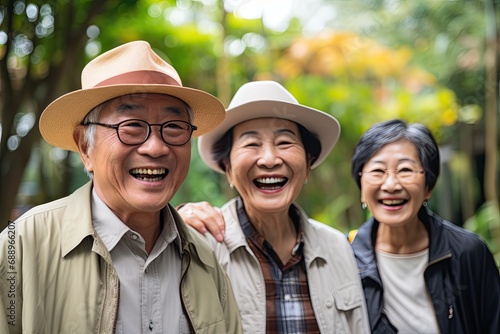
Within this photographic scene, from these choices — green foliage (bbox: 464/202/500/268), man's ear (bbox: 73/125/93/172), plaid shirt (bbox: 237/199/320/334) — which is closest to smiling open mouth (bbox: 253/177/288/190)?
plaid shirt (bbox: 237/199/320/334)

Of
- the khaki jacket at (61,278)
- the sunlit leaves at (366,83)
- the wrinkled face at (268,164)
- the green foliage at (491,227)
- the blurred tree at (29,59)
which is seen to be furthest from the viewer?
the sunlit leaves at (366,83)

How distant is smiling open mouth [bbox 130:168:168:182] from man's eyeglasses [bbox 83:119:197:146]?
0.27 feet

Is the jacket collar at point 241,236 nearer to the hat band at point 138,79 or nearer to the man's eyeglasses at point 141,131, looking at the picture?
the man's eyeglasses at point 141,131

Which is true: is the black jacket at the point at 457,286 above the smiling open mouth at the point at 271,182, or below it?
below

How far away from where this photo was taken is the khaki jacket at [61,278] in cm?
139

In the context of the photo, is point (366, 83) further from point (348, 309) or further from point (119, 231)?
→ point (119, 231)

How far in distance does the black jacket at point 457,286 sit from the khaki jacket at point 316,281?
8cm

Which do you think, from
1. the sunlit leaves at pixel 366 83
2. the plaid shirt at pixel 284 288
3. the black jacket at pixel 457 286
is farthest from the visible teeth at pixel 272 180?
the sunlit leaves at pixel 366 83

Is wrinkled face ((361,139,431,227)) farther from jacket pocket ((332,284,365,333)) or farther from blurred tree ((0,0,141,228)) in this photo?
blurred tree ((0,0,141,228))

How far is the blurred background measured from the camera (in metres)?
5.77

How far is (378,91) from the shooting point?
6.98 m

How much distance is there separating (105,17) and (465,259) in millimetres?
3341

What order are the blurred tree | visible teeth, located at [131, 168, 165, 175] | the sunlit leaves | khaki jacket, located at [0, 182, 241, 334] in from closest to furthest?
khaki jacket, located at [0, 182, 241, 334]
visible teeth, located at [131, 168, 165, 175]
the blurred tree
the sunlit leaves

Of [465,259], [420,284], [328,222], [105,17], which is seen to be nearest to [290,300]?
[420,284]
